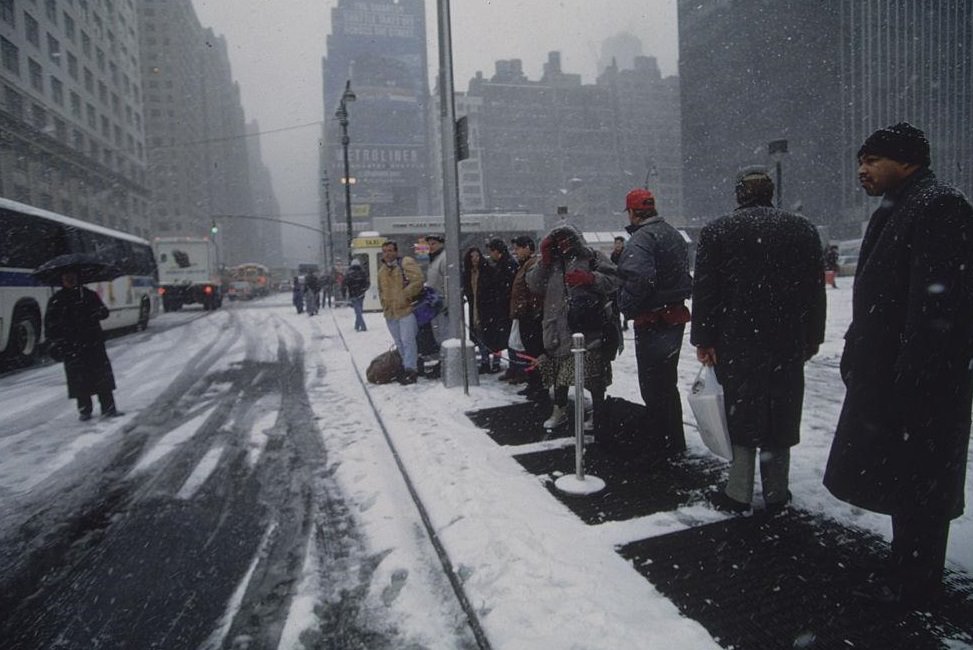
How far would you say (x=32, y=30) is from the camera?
151 feet

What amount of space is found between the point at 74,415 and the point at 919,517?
8.36 meters

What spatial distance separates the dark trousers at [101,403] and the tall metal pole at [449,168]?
4.28 metres

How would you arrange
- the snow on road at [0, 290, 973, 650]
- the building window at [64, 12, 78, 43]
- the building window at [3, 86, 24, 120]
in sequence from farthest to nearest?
1. the building window at [64, 12, 78, 43]
2. the building window at [3, 86, 24, 120]
3. the snow on road at [0, 290, 973, 650]

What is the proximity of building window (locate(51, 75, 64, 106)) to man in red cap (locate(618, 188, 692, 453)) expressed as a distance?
62.2 meters

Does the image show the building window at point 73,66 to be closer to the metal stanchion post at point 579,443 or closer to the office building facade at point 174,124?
the office building facade at point 174,124

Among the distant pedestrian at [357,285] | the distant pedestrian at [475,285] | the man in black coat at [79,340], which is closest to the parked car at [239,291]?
the distant pedestrian at [357,285]

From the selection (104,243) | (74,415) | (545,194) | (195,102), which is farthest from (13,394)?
(195,102)

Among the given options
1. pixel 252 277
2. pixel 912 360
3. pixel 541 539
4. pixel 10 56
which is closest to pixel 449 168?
pixel 541 539

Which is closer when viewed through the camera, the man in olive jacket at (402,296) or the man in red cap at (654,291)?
the man in red cap at (654,291)

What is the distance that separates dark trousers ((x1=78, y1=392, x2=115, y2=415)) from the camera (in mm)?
6780

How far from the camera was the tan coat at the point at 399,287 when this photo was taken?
805 centimetres

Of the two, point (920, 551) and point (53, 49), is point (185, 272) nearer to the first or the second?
point (53, 49)

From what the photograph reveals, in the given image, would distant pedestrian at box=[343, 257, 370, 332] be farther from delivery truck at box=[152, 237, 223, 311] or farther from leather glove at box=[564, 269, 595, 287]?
delivery truck at box=[152, 237, 223, 311]

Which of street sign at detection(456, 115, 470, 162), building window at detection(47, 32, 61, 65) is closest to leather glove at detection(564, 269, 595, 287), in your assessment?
street sign at detection(456, 115, 470, 162)
